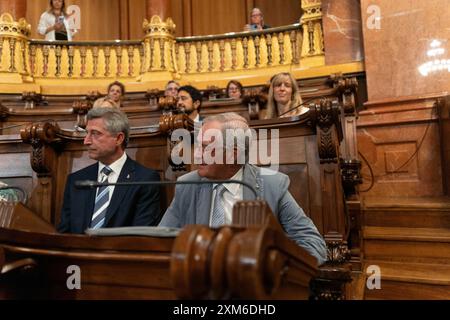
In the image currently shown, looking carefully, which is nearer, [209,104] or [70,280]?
[70,280]

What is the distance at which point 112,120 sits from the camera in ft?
6.19

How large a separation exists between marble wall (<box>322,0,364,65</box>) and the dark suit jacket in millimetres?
3418

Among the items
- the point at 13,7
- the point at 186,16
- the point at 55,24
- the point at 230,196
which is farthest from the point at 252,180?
the point at 186,16

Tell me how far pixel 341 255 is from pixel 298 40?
3862 mm

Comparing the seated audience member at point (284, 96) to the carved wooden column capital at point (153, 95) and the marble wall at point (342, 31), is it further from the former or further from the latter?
the carved wooden column capital at point (153, 95)

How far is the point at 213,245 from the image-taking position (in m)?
0.72

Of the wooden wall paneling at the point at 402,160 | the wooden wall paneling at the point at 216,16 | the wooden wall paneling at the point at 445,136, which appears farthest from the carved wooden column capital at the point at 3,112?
the wooden wall paneling at the point at 216,16

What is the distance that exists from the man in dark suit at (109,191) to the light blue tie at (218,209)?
48 cm

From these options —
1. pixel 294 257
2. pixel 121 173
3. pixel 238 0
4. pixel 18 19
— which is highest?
pixel 238 0

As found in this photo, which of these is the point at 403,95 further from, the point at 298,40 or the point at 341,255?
the point at 341,255

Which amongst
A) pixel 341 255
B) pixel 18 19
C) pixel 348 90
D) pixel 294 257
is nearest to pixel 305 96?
pixel 348 90

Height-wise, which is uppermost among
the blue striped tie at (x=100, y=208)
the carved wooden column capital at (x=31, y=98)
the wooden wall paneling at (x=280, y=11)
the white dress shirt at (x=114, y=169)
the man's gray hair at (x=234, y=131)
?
the wooden wall paneling at (x=280, y=11)

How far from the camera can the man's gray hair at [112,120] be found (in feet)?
6.15

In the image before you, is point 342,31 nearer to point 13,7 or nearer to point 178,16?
point 178,16
